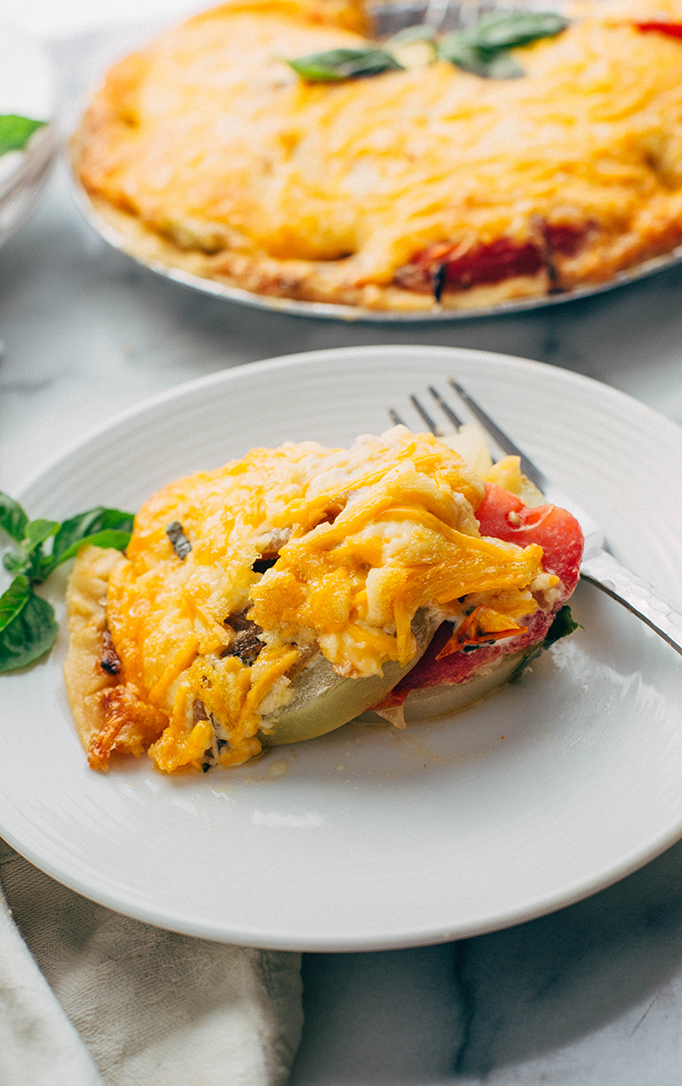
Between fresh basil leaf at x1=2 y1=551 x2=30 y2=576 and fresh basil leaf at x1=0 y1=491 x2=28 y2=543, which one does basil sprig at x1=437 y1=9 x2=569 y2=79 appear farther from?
fresh basil leaf at x1=2 y1=551 x2=30 y2=576

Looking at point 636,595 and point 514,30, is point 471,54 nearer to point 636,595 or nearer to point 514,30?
point 514,30

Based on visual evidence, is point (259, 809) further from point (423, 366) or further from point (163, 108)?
point (163, 108)

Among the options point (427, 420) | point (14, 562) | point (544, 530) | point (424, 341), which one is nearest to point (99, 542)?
point (14, 562)

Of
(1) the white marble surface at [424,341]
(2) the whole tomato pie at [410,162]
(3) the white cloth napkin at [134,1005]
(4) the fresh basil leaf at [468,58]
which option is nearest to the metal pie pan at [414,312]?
Result: (2) the whole tomato pie at [410,162]

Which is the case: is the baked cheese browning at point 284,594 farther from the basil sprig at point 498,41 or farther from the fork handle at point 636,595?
the basil sprig at point 498,41

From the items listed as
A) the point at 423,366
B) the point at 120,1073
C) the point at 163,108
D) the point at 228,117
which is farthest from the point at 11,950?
the point at 163,108

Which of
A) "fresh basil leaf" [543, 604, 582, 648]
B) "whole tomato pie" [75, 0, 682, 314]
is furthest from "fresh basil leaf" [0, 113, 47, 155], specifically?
"fresh basil leaf" [543, 604, 582, 648]

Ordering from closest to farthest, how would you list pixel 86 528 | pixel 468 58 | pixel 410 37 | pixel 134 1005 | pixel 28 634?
pixel 134 1005 < pixel 28 634 < pixel 86 528 < pixel 468 58 < pixel 410 37
